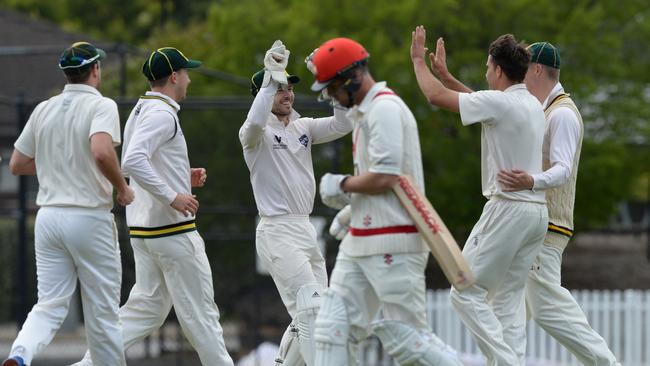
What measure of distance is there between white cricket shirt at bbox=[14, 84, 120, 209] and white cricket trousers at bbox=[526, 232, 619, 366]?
9.34 feet

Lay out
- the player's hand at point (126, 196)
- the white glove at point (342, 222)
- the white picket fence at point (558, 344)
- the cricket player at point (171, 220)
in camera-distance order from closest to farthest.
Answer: the white glove at point (342, 222), the player's hand at point (126, 196), the cricket player at point (171, 220), the white picket fence at point (558, 344)

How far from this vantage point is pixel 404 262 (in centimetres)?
691

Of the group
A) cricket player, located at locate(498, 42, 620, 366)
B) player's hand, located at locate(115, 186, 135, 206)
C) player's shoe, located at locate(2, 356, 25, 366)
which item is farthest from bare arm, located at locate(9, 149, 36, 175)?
cricket player, located at locate(498, 42, 620, 366)

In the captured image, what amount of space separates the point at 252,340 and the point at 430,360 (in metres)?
9.69

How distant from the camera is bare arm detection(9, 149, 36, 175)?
27.6 ft

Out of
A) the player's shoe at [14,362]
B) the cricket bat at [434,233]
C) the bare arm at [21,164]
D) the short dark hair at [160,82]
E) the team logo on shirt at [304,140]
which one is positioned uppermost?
the short dark hair at [160,82]

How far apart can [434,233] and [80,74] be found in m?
2.74

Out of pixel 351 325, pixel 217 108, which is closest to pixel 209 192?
pixel 217 108

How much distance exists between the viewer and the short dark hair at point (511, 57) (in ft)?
25.8

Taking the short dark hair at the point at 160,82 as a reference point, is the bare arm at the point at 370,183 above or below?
below

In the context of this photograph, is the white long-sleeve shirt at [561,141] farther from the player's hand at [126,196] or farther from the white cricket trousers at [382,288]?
the player's hand at [126,196]

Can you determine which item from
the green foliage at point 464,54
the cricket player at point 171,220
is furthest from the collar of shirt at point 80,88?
the green foliage at point 464,54

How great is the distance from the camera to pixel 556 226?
8.44m

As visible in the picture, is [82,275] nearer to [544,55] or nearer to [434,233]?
[434,233]
